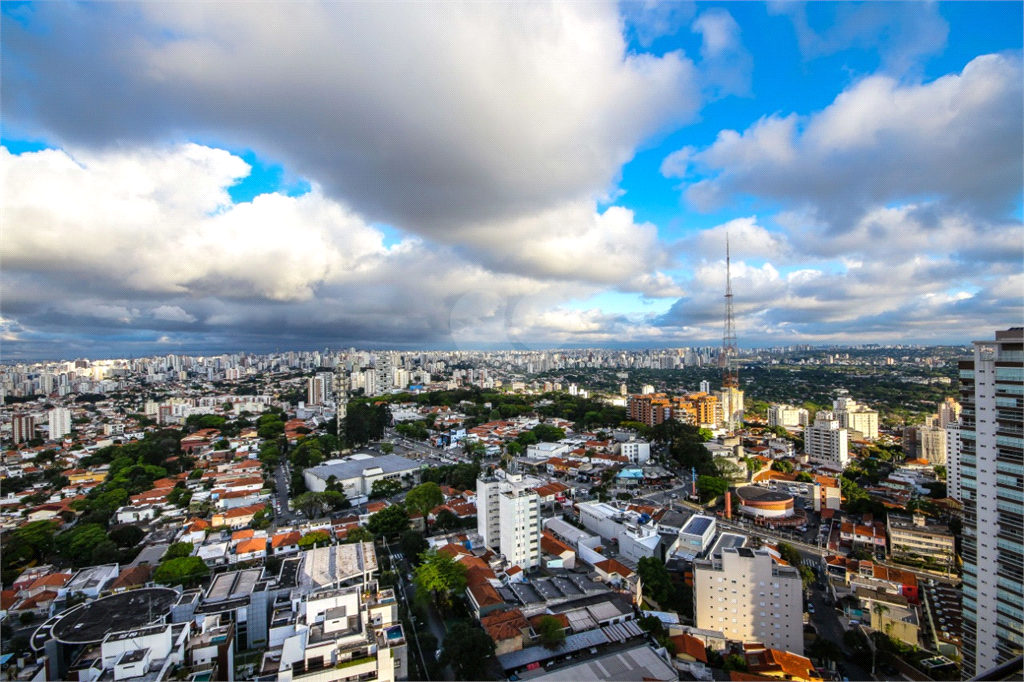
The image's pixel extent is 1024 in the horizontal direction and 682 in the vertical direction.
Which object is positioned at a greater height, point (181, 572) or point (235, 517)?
point (181, 572)

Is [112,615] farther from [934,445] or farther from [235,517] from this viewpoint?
[934,445]

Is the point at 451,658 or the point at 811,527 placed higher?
the point at 451,658

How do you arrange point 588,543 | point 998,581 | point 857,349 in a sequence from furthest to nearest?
point 857,349 → point 588,543 → point 998,581

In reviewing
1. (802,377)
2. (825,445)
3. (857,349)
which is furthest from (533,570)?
(857,349)

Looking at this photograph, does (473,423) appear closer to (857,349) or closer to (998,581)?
(998,581)

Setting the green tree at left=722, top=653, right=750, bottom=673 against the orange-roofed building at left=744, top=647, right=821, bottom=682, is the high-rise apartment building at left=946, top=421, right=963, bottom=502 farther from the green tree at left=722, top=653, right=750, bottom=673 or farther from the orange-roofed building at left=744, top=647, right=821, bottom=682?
the green tree at left=722, top=653, right=750, bottom=673

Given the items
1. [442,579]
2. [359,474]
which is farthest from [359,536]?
[359,474]

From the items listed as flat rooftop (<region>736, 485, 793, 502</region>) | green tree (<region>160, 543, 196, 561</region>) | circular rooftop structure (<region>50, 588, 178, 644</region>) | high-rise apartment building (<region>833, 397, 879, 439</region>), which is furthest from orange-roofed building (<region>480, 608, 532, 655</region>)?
high-rise apartment building (<region>833, 397, 879, 439</region>)
